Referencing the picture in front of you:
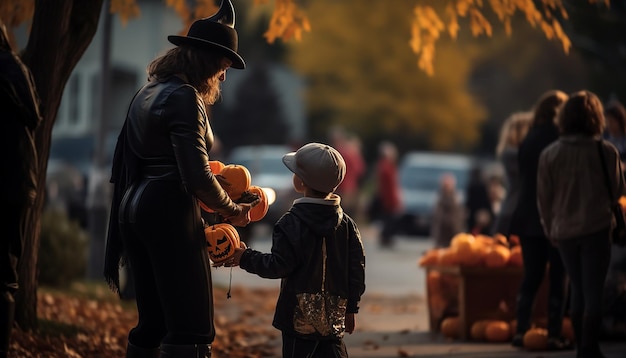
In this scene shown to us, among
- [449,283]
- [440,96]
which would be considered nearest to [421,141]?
Answer: [440,96]

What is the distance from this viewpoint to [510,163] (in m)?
11.0

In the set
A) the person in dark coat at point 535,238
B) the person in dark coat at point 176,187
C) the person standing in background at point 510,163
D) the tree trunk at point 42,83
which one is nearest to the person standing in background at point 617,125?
the person standing in background at point 510,163

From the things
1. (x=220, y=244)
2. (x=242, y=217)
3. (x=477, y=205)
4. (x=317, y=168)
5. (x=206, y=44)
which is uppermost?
(x=206, y=44)

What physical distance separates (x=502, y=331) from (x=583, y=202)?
217 centimetres

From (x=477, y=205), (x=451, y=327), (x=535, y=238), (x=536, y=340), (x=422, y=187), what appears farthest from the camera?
(x=422, y=187)

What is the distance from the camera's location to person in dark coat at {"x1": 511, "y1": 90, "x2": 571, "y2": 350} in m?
10.2

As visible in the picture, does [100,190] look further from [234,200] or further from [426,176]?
[426,176]

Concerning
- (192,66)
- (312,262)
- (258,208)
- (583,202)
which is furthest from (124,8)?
(312,262)

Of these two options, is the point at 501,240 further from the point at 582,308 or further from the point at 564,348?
the point at 582,308

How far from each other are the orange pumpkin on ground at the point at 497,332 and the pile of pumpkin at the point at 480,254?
52 cm

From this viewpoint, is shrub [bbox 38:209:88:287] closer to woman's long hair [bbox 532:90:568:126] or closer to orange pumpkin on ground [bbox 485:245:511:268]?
orange pumpkin on ground [bbox 485:245:511:268]

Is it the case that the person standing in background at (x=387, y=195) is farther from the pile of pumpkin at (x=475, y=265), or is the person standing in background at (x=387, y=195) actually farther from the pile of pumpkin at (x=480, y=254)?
the pile of pumpkin at (x=480, y=254)

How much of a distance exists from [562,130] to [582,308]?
123cm

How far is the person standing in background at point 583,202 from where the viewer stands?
8.99m
